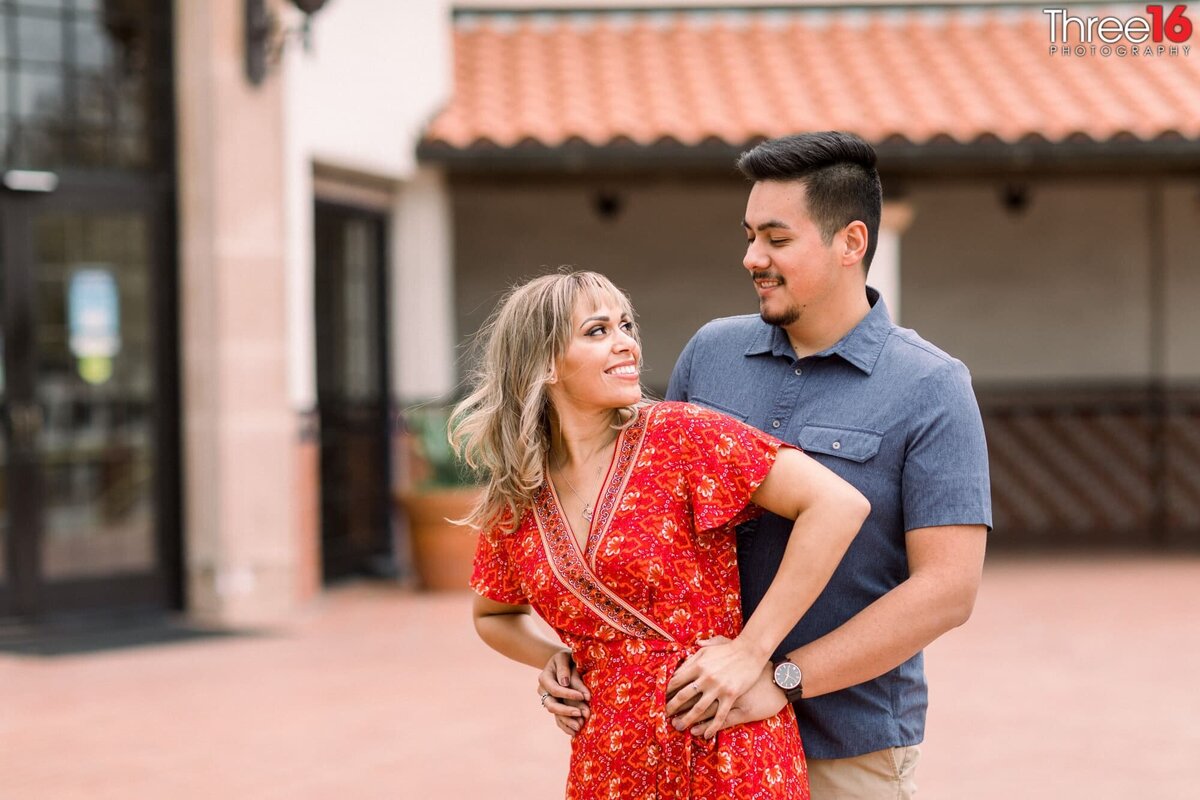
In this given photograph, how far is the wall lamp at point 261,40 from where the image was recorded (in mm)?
7520

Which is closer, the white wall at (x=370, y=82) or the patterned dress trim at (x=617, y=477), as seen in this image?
the patterned dress trim at (x=617, y=477)

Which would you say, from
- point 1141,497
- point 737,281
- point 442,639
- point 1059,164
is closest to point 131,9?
point 442,639

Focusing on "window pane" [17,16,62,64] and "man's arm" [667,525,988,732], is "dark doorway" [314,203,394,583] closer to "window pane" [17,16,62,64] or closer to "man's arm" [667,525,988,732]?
"window pane" [17,16,62,64]

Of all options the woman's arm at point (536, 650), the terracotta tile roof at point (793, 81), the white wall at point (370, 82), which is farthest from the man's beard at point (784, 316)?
the terracotta tile roof at point (793, 81)

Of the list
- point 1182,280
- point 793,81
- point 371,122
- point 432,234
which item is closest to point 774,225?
point 371,122

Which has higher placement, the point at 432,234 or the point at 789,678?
the point at 432,234

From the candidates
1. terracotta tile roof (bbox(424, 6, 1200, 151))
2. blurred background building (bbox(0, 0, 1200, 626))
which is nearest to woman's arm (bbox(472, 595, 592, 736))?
blurred background building (bbox(0, 0, 1200, 626))

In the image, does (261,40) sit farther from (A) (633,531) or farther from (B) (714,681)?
(B) (714,681)

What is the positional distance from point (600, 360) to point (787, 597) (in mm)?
469

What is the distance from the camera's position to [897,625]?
1966mm

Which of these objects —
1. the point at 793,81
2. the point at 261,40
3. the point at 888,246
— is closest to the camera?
the point at 261,40

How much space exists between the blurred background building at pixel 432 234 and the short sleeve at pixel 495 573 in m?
3.75

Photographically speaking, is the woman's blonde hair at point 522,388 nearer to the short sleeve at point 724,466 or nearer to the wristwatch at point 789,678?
the short sleeve at point 724,466

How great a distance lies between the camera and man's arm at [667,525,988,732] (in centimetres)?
197
